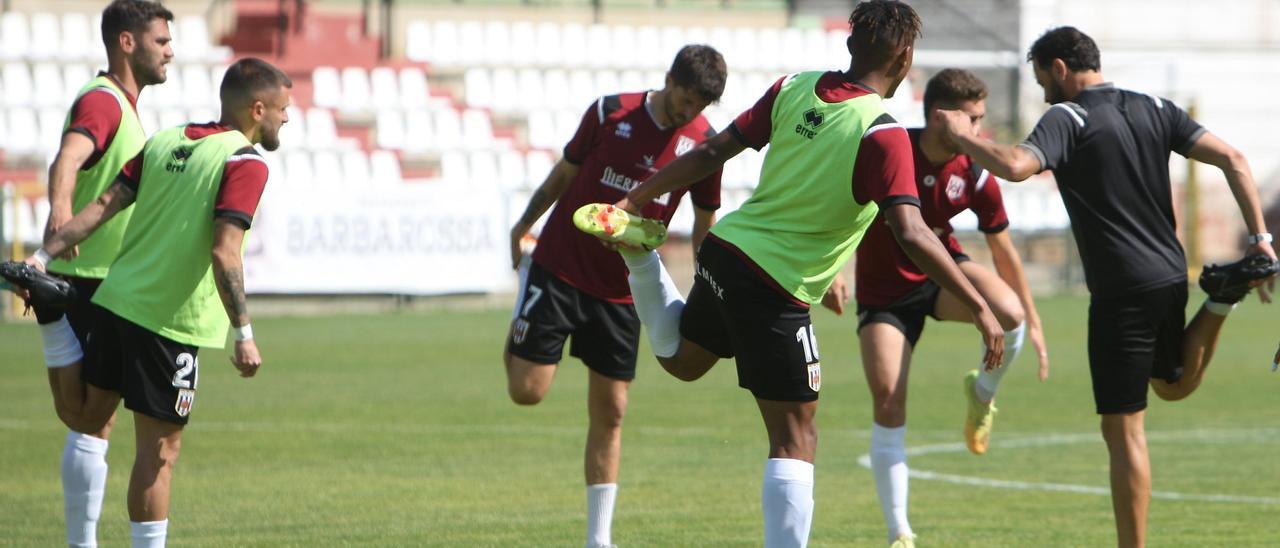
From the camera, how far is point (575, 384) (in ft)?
52.4

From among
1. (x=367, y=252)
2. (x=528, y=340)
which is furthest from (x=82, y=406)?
(x=367, y=252)

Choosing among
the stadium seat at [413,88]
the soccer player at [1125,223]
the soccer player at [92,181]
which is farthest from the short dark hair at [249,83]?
the stadium seat at [413,88]

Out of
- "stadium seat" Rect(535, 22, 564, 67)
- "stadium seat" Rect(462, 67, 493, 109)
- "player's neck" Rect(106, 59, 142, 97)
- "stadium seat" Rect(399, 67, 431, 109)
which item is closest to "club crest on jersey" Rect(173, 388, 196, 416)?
"player's neck" Rect(106, 59, 142, 97)

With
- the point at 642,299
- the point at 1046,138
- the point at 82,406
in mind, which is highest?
the point at 1046,138

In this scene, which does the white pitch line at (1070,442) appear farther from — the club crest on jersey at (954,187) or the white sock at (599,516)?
the white sock at (599,516)

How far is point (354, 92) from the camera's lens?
28969mm

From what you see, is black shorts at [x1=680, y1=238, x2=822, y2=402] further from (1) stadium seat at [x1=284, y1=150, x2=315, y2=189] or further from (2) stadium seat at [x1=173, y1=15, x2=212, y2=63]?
(2) stadium seat at [x1=173, y1=15, x2=212, y2=63]

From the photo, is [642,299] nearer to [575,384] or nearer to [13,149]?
[575,384]

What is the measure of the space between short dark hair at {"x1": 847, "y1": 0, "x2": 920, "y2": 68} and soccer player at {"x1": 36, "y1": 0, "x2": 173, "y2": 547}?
10.7ft

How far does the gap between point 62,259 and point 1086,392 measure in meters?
10.3

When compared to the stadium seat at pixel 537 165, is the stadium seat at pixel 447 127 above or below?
above

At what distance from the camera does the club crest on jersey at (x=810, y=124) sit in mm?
6008

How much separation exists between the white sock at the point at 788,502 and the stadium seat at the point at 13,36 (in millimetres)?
24032

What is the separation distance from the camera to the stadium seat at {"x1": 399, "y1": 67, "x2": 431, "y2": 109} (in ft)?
96.5
